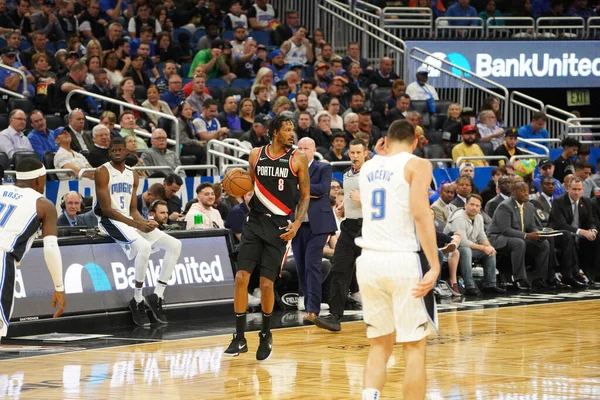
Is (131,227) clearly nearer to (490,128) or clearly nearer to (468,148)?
(468,148)

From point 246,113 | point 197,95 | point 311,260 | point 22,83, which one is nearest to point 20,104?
point 22,83

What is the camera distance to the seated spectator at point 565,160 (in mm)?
→ 20797

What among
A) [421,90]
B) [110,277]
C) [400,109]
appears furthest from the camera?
[421,90]

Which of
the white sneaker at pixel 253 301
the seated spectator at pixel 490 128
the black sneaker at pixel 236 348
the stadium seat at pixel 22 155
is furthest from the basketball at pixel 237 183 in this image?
the seated spectator at pixel 490 128

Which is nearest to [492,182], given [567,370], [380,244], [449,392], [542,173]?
[542,173]

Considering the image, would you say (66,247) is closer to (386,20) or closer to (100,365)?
(100,365)

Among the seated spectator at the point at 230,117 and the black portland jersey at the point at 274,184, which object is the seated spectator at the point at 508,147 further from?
the black portland jersey at the point at 274,184

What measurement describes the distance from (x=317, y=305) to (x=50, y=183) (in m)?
4.17

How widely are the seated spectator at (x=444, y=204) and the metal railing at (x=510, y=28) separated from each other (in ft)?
31.6

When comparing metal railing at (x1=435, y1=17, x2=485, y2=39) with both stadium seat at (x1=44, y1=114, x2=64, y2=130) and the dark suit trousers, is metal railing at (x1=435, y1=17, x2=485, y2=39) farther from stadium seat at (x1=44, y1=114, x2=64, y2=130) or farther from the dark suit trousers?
the dark suit trousers

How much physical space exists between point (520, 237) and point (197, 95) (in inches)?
240

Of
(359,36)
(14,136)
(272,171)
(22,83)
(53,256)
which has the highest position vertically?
(359,36)

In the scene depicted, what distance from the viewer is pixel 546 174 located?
18953 mm

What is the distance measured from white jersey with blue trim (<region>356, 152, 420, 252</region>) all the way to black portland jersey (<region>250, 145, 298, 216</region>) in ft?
11.2
